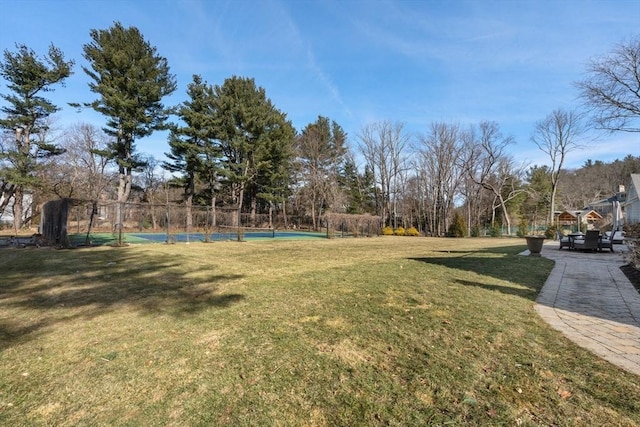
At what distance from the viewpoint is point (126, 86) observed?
2144 cm

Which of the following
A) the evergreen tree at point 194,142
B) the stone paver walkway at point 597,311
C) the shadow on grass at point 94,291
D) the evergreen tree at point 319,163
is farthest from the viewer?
the evergreen tree at point 319,163


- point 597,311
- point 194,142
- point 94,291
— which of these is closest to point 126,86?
point 194,142

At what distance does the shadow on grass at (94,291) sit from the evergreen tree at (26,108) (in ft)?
55.2

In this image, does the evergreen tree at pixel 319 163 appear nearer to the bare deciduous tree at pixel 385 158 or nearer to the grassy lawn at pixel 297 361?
the bare deciduous tree at pixel 385 158

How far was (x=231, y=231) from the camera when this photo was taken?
21234 millimetres

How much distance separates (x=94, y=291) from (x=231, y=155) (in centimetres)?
2501

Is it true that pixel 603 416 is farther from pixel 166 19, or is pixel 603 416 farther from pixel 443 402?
pixel 166 19

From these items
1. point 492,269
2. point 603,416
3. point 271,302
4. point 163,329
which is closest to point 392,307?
point 271,302

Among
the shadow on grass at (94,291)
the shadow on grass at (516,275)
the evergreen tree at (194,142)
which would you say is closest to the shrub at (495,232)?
the shadow on grass at (516,275)

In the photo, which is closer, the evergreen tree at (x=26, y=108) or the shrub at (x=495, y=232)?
the evergreen tree at (x=26, y=108)

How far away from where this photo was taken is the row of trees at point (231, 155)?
20.8m

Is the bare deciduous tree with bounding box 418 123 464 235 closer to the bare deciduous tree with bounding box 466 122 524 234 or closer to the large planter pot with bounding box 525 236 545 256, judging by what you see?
the bare deciduous tree with bounding box 466 122 524 234

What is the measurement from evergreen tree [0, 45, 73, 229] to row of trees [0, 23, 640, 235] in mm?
66

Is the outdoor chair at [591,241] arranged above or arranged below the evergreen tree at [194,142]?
below
